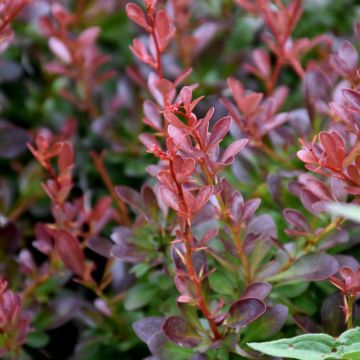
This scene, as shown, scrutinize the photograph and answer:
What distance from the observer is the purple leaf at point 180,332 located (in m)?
0.87

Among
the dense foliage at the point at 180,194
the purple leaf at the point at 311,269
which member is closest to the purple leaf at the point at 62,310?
the dense foliage at the point at 180,194

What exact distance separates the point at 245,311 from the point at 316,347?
10 centimetres

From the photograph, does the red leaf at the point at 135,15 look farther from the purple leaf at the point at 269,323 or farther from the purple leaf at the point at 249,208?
the purple leaf at the point at 269,323

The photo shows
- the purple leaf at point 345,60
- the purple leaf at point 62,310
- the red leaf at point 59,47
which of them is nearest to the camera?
the purple leaf at point 345,60

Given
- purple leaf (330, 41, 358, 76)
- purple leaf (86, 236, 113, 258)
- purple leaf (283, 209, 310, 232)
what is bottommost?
purple leaf (283, 209, 310, 232)

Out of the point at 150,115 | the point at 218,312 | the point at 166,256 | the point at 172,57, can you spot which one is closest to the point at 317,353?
the point at 218,312

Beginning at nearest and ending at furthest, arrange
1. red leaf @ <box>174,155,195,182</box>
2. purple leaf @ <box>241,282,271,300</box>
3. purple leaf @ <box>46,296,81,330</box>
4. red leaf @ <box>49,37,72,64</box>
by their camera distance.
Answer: red leaf @ <box>174,155,195,182</box> < purple leaf @ <box>241,282,271,300</box> < purple leaf @ <box>46,296,81,330</box> < red leaf @ <box>49,37,72,64</box>

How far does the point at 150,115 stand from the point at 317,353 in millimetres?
432

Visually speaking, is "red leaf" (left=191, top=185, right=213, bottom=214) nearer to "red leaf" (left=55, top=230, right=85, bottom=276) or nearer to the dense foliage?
the dense foliage

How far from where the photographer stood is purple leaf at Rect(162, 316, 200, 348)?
0.87 m

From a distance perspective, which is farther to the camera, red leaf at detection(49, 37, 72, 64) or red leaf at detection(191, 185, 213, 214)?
red leaf at detection(49, 37, 72, 64)

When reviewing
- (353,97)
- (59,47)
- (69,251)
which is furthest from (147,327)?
(59,47)

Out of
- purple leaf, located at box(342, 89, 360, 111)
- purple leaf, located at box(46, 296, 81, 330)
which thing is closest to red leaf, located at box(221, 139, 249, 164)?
purple leaf, located at box(342, 89, 360, 111)

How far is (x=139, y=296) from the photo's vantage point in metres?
1.04
